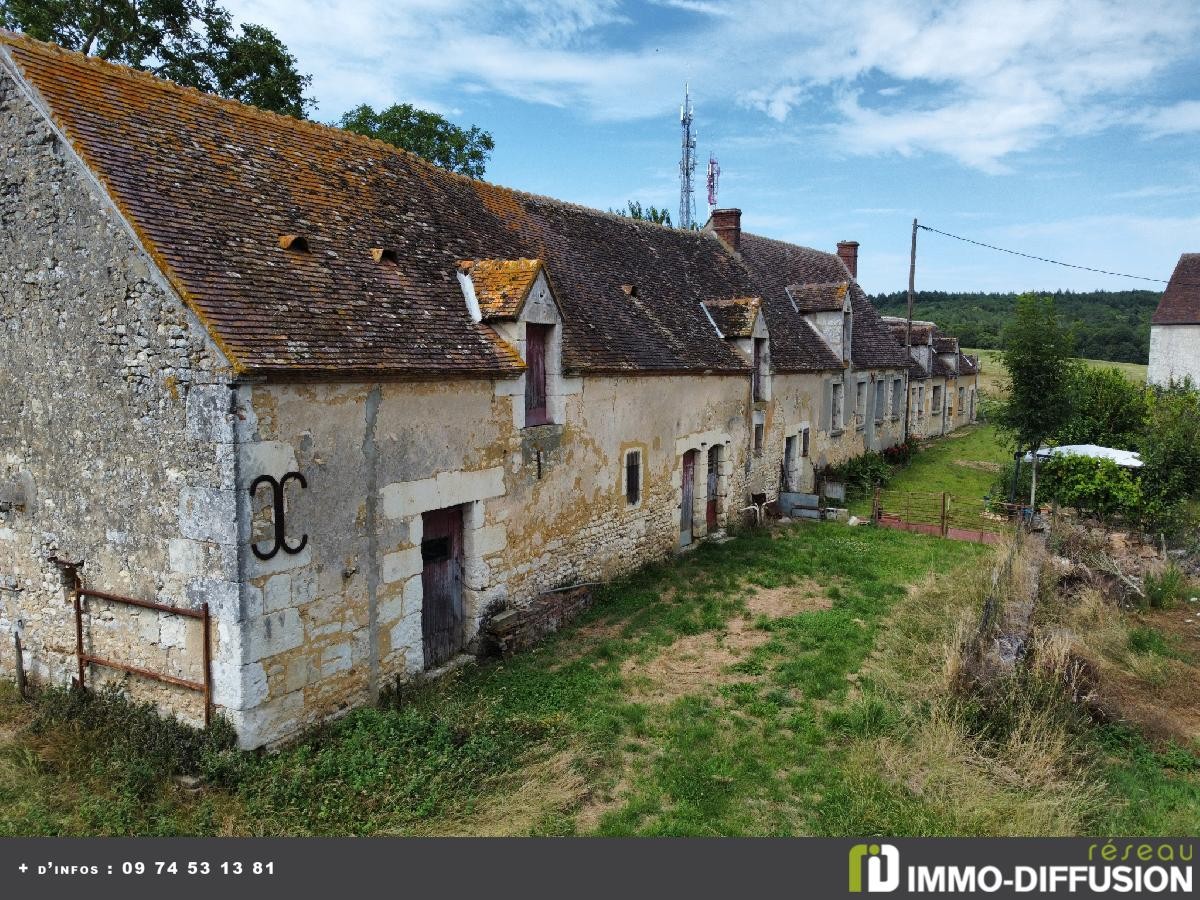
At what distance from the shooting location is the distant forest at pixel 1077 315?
67500 mm

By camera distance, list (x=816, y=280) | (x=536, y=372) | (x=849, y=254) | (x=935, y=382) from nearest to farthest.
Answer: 1. (x=536, y=372)
2. (x=816, y=280)
3. (x=849, y=254)
4. (x=935, y=382)

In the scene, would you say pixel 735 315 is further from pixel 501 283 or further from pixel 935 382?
pixel 935 382

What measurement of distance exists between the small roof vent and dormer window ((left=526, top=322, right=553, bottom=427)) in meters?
3.05

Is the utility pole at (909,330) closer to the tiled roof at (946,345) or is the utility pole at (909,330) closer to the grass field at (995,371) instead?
the tiled roof at (946,345)

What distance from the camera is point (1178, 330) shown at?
31.9 meters

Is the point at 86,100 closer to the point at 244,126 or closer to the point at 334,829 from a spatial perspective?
the point at 244,126

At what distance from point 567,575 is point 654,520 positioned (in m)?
2.88

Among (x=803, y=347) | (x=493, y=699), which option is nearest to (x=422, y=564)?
(x=493, y=699)

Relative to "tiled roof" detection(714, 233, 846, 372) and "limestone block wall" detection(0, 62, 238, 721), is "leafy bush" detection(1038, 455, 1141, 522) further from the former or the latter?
"limestone block wall" detection(0, 62, 238, 721)

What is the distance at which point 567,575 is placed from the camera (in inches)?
472

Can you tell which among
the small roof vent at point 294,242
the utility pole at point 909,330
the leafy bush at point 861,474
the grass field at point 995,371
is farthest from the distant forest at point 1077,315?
the small roof vent at point 294,242

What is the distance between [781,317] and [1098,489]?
849cm

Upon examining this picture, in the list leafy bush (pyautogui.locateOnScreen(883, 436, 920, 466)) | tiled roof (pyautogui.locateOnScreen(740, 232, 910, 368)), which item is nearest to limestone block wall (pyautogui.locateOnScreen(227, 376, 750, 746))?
tiled roof (pyautogui.locateOnScreen(740, 232, 910, 368))

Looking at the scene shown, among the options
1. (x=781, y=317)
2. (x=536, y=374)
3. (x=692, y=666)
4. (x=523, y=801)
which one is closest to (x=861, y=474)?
(x=781, y=317)
